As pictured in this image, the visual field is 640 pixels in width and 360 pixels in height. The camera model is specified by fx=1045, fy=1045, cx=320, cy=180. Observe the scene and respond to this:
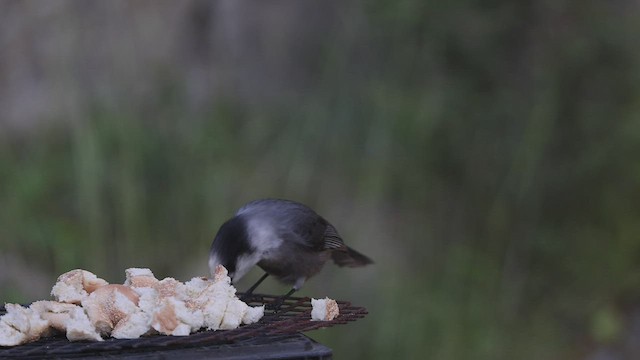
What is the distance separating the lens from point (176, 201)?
501 cm

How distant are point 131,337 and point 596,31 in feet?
12.9

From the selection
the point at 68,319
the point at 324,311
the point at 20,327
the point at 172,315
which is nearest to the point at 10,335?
the point at 20,327

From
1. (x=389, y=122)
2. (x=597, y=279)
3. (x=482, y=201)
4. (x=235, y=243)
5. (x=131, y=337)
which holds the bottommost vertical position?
(x=131, y=337)

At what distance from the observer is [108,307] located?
239 cm

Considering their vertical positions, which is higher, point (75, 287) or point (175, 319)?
point (75, 287)

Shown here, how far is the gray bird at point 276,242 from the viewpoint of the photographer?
143 inches

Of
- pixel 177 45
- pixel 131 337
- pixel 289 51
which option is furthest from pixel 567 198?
pixel 131 337

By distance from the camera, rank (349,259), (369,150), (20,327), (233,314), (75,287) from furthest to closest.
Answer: (369,150)
(349,259)
(75,287)
(233,314)
(20,327)

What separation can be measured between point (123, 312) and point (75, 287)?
10.0 inches

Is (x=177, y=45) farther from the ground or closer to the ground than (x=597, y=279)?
farther from the ground

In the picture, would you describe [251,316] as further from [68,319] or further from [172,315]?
[68,319]

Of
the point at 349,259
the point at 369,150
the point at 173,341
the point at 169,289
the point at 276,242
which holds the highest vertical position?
the point at 369,150

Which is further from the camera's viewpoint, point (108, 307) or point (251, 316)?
A: point (251, 316)

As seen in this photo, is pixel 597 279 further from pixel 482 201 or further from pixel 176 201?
pixel 176 201
